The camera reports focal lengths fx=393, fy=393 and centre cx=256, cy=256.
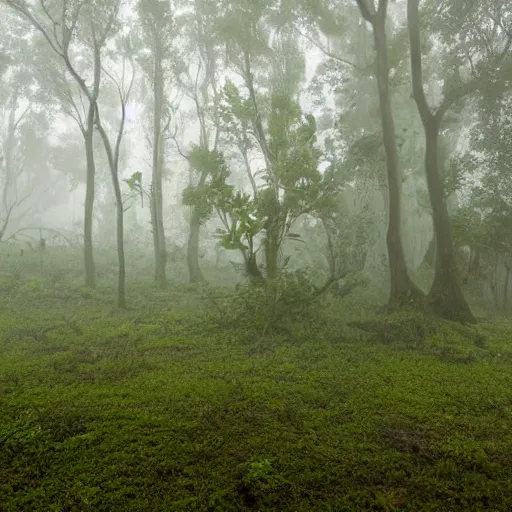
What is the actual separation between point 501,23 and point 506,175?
4.43 meters

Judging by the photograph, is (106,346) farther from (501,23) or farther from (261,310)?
(501,23)

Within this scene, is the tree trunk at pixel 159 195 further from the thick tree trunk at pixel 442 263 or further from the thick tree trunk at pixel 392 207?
the thick tree trunk at pixel 442 263

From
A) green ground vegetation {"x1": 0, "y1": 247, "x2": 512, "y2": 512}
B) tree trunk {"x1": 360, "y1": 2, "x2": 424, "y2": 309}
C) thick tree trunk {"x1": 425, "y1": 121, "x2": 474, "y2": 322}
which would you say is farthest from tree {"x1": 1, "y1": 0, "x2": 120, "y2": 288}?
thick tree trunk {"x1": 425, "y1": 121, "x2": 474, "y2": 322}

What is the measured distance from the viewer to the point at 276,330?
778cm

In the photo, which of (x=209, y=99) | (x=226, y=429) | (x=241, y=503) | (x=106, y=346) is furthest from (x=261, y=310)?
(x=209, y=99)

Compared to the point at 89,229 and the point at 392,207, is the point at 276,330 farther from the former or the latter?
the point at 89,229

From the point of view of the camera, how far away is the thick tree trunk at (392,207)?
389 inches

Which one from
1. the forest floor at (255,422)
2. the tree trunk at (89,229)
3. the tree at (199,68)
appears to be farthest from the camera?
the tree at (199,68)

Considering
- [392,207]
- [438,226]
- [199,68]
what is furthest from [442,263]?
[199,68]

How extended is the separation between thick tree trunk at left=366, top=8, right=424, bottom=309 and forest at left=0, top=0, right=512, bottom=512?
49 millimetres

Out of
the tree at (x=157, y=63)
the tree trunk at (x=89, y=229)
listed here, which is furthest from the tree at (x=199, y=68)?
the tree trunk at (x=89, y=229)

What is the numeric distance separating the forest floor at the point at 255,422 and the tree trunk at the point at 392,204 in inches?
84.4

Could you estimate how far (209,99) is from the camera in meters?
18.6

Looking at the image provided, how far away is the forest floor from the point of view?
312 cm
